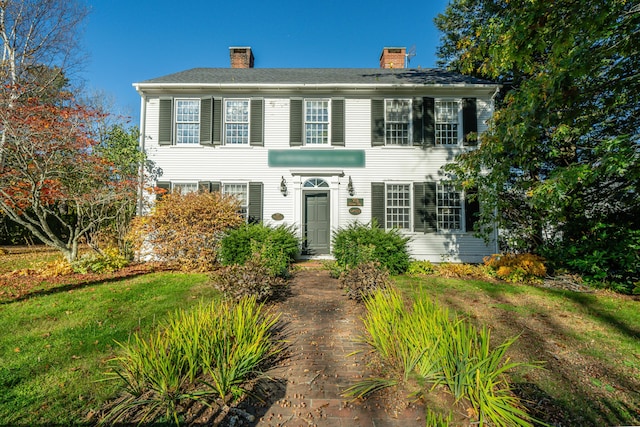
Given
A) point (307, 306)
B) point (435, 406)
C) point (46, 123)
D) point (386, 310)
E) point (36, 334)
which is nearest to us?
point (435, 406)

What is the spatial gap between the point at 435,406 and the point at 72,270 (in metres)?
8.92

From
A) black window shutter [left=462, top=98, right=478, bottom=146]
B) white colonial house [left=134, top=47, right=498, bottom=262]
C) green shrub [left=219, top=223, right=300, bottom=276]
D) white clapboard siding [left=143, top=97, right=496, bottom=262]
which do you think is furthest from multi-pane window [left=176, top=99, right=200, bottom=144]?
black window shutter [left=462, top=98, right=478, bottom=146]

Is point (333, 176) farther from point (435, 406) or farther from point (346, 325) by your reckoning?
point (435, 406)

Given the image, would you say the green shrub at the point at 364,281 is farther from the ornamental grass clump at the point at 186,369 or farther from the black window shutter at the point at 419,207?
the black window shutter at the point at 419,207

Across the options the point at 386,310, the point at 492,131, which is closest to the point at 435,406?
the point at 386,310

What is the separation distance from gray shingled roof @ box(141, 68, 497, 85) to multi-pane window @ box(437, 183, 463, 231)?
148 inches

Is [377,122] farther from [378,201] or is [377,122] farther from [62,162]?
[62,162]

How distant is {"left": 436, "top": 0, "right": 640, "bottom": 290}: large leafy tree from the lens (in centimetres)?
504

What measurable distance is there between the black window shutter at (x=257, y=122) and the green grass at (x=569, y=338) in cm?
668

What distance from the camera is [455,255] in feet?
34.4

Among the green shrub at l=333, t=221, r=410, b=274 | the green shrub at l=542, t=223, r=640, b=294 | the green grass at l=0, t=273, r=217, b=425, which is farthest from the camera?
the green shrub at l=333, t=221, r=410, b=274

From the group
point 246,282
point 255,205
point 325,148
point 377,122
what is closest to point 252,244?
point 246,282

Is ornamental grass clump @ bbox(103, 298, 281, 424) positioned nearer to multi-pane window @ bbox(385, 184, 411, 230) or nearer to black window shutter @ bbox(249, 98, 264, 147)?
multi-pane window @ bbox(385, 184, 411, 230)

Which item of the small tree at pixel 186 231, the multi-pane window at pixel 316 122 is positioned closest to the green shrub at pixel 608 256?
the multi-pane window at pixel 316 122
